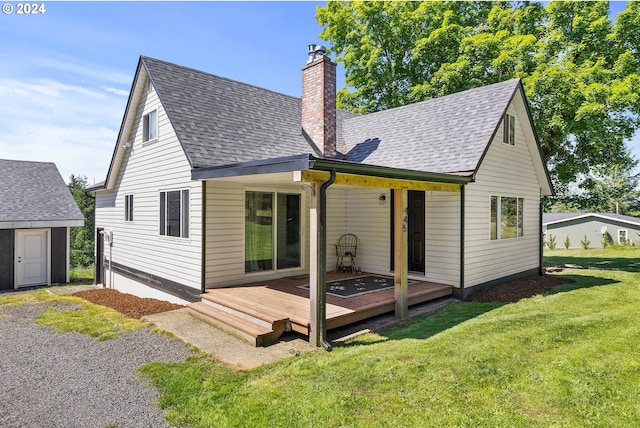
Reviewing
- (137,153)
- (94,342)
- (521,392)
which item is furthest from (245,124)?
(521,392)

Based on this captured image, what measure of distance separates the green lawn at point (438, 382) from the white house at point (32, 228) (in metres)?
13.2

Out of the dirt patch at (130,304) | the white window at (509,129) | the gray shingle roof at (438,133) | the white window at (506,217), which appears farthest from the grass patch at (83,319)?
the white window at (509,129)

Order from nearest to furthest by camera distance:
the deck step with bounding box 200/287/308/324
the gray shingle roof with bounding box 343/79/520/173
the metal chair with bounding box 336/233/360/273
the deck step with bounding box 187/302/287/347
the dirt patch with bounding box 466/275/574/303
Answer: the deck step with bounding box 187/302/287/347, the deck step with bounding box 200/287/308/324, the dirt patch with bounding box 466/275/574/303, the gray shingle roof with bounding box 343/79/520/173, the metal chair with bounding box 336/233/360/273

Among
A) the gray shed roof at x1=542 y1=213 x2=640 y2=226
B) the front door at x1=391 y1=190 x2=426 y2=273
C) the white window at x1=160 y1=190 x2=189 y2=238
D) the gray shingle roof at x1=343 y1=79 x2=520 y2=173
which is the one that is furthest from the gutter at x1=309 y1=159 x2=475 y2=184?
the gray shed roof at x1=542 y1=213 x2=640 y2=226

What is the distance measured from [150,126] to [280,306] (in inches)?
274

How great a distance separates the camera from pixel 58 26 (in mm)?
9164

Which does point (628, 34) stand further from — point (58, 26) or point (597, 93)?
point (58, 26)

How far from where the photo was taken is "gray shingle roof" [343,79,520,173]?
8820mm

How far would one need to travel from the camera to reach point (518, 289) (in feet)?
30.1

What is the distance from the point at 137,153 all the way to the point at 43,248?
7888mm

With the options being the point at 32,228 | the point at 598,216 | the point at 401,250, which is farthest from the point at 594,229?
the point at 32,228

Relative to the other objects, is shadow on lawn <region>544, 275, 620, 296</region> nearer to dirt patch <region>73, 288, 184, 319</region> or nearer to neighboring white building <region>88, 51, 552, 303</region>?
neighboring white building <region>88, 51, 552, 303</region>

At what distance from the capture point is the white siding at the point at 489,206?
28.0ft

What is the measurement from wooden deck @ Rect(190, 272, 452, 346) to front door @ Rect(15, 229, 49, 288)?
1157cm
